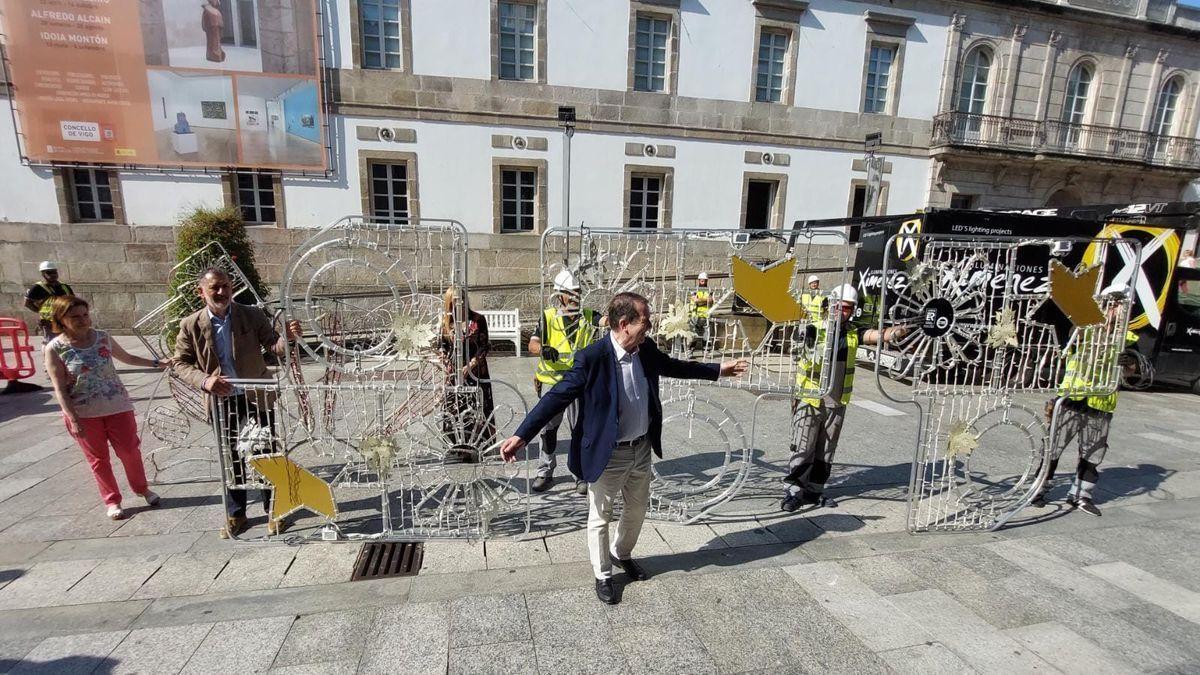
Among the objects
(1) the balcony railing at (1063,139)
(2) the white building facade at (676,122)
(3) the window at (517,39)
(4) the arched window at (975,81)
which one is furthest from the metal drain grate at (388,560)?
(4) the arched window at (975,81)

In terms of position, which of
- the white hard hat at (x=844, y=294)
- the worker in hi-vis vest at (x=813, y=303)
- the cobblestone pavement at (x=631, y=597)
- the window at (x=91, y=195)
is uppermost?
the window at (x=91, y=195)

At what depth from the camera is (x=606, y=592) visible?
9.77ft

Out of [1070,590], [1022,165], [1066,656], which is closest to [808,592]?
[1066,656]

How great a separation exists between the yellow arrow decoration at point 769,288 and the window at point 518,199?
9624 mm

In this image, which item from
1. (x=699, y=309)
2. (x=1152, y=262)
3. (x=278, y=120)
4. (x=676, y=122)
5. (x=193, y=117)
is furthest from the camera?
(x=676, y=122)

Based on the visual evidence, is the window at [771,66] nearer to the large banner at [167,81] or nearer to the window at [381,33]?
the window at [381,33]

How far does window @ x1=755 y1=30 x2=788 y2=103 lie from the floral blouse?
44.8 feet

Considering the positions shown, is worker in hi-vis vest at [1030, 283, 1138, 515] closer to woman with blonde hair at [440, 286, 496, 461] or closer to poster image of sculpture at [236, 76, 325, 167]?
woman with blonde hair at [440, 286, 496, 461]

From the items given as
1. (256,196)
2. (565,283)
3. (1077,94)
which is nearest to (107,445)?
(565,283)

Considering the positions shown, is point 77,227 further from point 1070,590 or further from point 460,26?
point 1070,590

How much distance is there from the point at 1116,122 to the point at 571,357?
68.6ft

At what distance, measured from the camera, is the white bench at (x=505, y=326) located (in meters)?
9.88

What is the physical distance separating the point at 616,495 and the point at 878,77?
15.3 metres

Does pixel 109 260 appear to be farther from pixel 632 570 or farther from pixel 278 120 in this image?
pixel 632 570
